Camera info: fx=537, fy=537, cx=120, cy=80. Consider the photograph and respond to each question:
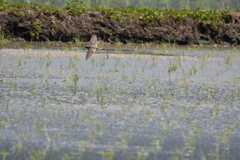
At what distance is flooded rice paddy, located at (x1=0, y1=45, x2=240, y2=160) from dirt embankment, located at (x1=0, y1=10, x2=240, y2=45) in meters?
2.05

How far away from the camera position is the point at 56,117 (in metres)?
4.67

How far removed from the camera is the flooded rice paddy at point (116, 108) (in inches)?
152

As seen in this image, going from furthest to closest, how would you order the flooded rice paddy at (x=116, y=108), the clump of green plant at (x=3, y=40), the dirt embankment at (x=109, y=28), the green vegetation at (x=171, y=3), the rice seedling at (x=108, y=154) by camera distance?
1. the green vegetation at (x=171, y=3)
2. the dirt embankment at (x=109, y=28)
3. the clump of green plant at (x=3, y=40)
4. the flooded rice paddy at (x=116, y=108)
5. the rice seedling at (x=108, y=154)

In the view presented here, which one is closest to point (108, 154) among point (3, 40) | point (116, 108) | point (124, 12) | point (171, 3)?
point (116, 108)

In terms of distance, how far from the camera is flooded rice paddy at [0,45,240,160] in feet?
12.7

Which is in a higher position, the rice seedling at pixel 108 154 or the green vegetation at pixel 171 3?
the green vegetation at pixel 171 3

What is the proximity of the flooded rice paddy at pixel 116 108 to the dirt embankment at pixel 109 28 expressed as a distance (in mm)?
2054

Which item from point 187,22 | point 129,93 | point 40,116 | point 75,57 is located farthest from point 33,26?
point 40,116

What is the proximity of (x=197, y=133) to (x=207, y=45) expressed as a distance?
285 inches

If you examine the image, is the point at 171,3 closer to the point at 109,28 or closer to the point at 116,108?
the point at 109,28

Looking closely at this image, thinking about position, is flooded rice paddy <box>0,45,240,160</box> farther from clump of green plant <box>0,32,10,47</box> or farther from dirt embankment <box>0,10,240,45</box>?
dirt embankment <box>0,10,240,45</box>

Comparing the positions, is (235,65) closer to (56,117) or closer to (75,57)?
(75,57)

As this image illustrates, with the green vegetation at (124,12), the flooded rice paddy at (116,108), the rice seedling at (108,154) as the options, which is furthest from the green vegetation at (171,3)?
the rice seedling at (108,154)

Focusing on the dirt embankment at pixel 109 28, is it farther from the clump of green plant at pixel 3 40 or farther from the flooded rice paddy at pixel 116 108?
the flooded rice paddy at pixel 116 108
